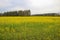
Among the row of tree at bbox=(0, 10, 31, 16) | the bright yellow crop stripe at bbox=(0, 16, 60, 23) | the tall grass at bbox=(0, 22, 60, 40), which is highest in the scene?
the row of tree at bbox=(0, 10, 31, 16)

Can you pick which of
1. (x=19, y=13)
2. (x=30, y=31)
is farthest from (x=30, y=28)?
(x=19, y=13)

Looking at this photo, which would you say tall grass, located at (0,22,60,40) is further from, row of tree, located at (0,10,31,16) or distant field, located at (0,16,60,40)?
row of tree, located at (0,10,31,16)

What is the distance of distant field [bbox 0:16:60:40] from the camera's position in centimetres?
170

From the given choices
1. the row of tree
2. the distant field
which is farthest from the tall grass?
the row of tree

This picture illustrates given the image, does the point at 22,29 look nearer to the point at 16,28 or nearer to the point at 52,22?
the point at 16,28

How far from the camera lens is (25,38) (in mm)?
1693

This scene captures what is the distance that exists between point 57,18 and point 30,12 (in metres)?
0.37

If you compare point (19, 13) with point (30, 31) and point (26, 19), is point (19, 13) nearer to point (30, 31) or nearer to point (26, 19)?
point (26, 19)

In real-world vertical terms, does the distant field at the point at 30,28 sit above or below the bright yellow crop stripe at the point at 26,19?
below

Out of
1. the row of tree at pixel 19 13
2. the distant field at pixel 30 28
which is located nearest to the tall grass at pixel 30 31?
the distant field at pixel 30 28

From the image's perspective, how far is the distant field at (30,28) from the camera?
1.70 meters

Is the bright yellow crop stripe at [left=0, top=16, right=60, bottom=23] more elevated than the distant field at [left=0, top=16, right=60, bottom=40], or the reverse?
the bright yellow crop stripe at [left=0, top=16, right=60, bottom=23]

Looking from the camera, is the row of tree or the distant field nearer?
the distant field

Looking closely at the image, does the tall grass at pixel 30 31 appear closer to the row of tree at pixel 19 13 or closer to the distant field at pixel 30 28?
the distant field at pixel 30 28
